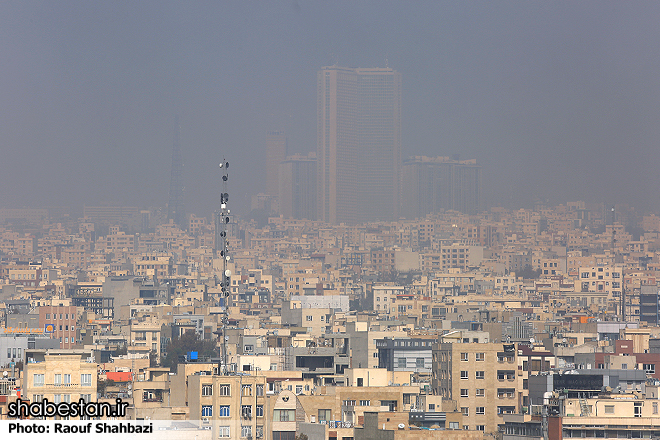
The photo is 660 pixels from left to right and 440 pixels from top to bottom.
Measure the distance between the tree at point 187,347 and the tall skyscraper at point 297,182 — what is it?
126 m

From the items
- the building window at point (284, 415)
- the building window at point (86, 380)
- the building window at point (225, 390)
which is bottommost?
the building window at point (284, 415)

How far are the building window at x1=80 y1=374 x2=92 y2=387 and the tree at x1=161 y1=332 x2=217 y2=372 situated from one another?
75.9 feet

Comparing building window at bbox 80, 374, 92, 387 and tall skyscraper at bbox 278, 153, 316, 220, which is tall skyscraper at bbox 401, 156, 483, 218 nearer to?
tall skyscraper at bbox 278, 153, 316, 220

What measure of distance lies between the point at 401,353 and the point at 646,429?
16.6 meters

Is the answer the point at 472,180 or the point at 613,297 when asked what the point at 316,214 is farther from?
the point at 613,297

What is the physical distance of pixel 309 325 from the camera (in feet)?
191

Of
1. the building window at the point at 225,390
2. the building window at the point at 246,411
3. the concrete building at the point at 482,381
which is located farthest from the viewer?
the concrete building at the point at 482,381

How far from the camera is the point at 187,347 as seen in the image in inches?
1950

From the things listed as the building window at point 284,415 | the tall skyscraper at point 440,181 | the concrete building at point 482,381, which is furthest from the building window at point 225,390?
the tall skyscraper at point 440,181

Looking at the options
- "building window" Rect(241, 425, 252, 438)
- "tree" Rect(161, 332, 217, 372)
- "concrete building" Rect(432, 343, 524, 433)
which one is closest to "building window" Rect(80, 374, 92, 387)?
"building window" Rect(241, 425, 252, 438)

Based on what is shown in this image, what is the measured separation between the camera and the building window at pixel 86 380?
1914cm

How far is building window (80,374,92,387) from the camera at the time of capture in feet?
62.8

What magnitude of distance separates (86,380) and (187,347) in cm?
3040

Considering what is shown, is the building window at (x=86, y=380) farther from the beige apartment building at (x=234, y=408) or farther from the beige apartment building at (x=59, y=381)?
the beige apartment building at (x=234, y=408)
